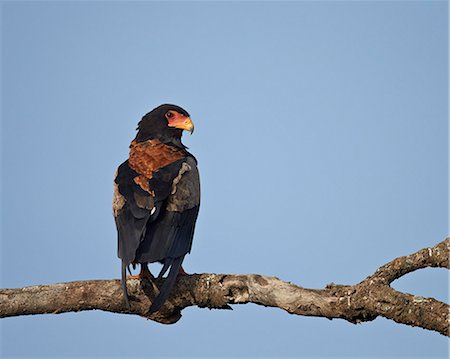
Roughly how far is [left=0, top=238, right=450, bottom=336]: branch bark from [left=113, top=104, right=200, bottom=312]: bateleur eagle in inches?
7.7

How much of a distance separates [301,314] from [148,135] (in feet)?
9.36

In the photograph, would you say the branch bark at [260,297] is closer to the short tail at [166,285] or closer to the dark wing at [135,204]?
the short tail at [166,285]

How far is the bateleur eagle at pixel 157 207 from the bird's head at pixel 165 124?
12cm

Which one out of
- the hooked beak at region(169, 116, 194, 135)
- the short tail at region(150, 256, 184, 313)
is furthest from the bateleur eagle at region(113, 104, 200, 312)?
the hooked beak at region(169, 116, 194, 135)

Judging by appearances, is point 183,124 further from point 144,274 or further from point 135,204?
point 144,274

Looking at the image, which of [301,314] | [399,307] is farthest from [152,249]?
[399,307]

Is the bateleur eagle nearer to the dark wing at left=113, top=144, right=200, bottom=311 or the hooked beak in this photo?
the dark wing at left=113, top=144, right=200, bottom=311

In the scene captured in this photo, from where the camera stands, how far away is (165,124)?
277 inches

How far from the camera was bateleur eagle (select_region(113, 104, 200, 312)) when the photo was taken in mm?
5676

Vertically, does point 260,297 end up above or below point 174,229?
below

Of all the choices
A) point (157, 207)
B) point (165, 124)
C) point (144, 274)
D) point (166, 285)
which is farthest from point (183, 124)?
point (166, 285)

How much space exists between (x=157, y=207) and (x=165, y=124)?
1.35 m

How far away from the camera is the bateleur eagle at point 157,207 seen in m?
5.68

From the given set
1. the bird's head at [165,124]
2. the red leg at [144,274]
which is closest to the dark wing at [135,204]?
the red leg at [144,274]
